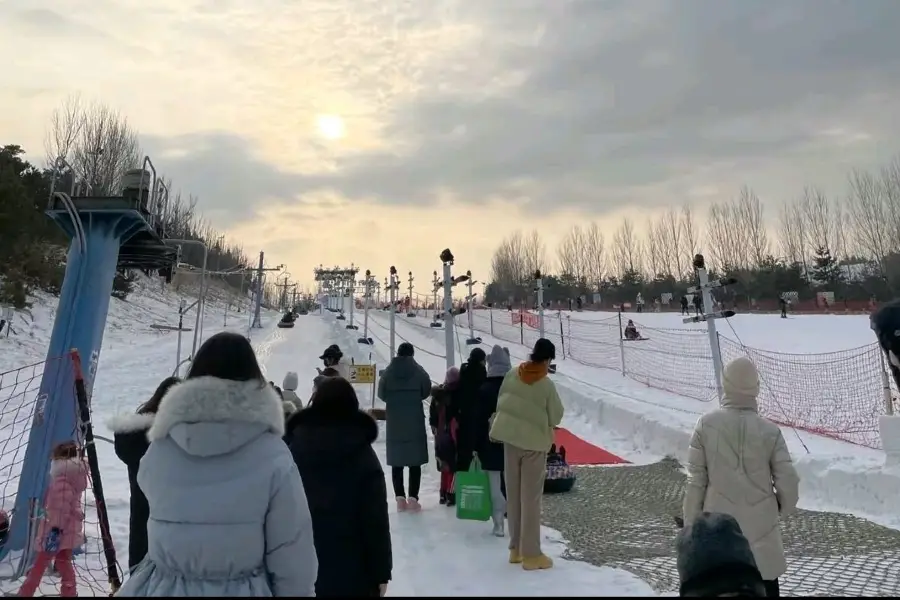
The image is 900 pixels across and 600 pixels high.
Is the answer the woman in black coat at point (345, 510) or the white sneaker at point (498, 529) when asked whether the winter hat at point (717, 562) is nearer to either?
the woman in black coat at point (345, 510)

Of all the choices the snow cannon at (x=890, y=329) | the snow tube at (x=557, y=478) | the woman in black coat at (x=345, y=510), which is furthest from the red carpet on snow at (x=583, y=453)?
the woman in black coat at (x=345, y=510)

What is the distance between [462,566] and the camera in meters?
4.93

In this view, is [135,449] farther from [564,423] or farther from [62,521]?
[564,423]

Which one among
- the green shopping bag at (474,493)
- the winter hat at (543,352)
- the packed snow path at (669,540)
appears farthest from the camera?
the green shopping bag at (474,493)

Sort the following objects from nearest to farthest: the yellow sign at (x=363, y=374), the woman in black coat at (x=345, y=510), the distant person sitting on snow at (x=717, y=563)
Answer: the distant person sitting on snow at (x=717, y=563) → the woman in black coat at (x=345, y=510) → the yellow sign at (x=363, y=374)

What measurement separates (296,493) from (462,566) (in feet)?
10.9

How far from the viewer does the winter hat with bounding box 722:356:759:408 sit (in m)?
3.39

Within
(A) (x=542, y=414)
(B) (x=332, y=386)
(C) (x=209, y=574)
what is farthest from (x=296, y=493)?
(A) (x=542, y=414)

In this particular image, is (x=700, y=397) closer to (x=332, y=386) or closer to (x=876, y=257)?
(x=332, y=386)

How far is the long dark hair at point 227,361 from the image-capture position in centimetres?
213

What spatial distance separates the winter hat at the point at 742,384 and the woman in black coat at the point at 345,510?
6.77 ft

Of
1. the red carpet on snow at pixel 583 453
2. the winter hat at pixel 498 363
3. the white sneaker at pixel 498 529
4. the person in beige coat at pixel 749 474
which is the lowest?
the red carpet on snow at pixel 583 453

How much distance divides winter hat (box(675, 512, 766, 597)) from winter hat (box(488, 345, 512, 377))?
13.7 feet

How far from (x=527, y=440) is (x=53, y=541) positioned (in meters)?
3.63
